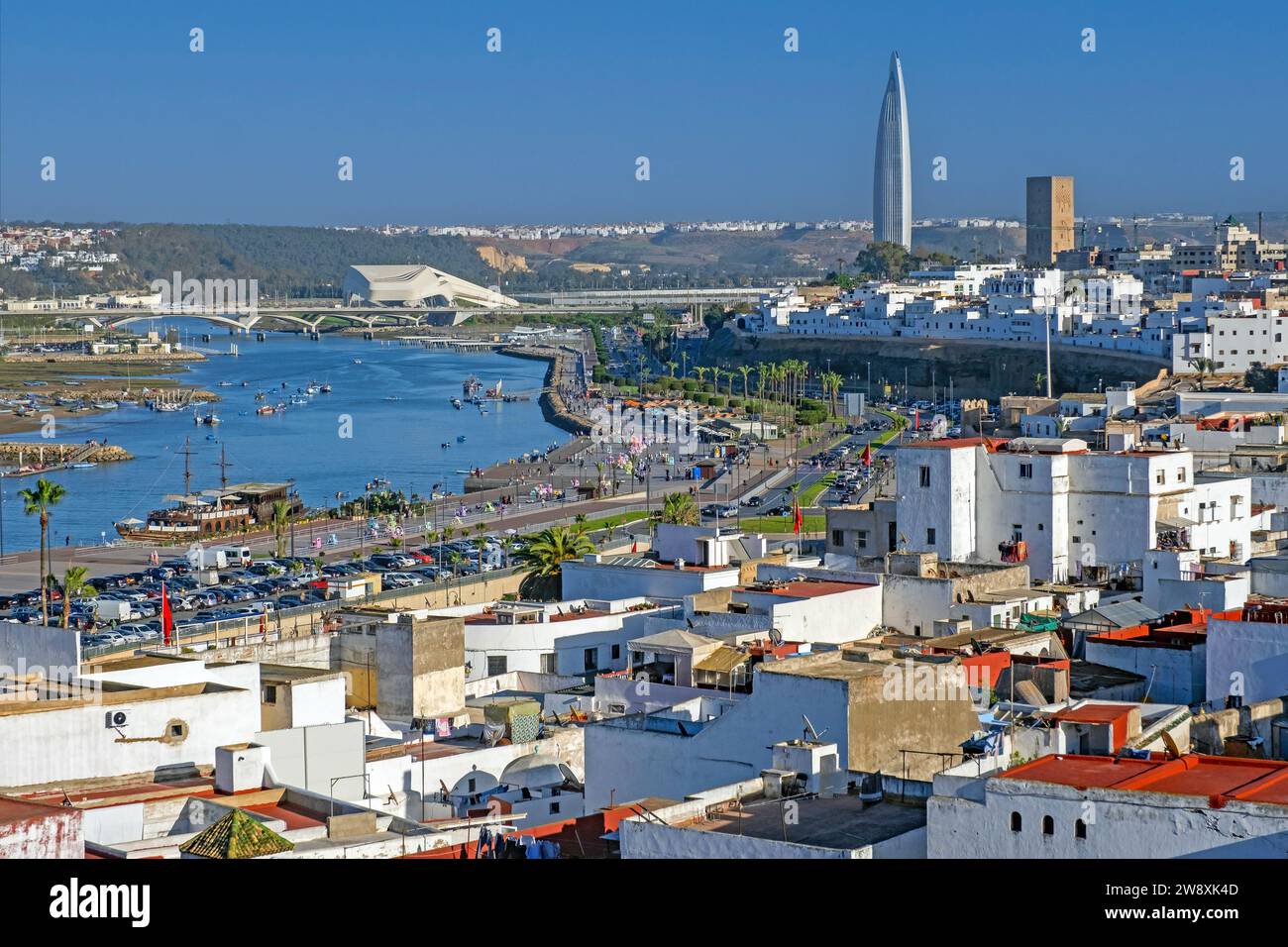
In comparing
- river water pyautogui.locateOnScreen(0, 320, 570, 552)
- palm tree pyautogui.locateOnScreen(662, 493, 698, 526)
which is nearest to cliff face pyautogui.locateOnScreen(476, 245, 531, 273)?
river water pyautogui.locateOnScreen(0, 320, 570, 552)

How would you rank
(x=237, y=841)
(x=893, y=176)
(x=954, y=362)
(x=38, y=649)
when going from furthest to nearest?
(x=893, y=176)
(x=954, y=362)
(x=38, y=649)
(x=237, y=841)

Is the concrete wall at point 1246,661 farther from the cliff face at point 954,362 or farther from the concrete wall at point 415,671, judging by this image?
the cliff face at point 954,362

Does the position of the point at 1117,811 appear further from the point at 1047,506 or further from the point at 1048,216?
the point at 1048,216

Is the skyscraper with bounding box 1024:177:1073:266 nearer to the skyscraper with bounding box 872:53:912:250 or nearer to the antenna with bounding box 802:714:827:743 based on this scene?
the skyscraper with bounding box 872:53:912:250

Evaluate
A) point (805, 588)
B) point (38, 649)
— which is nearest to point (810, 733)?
point (38, 649)
